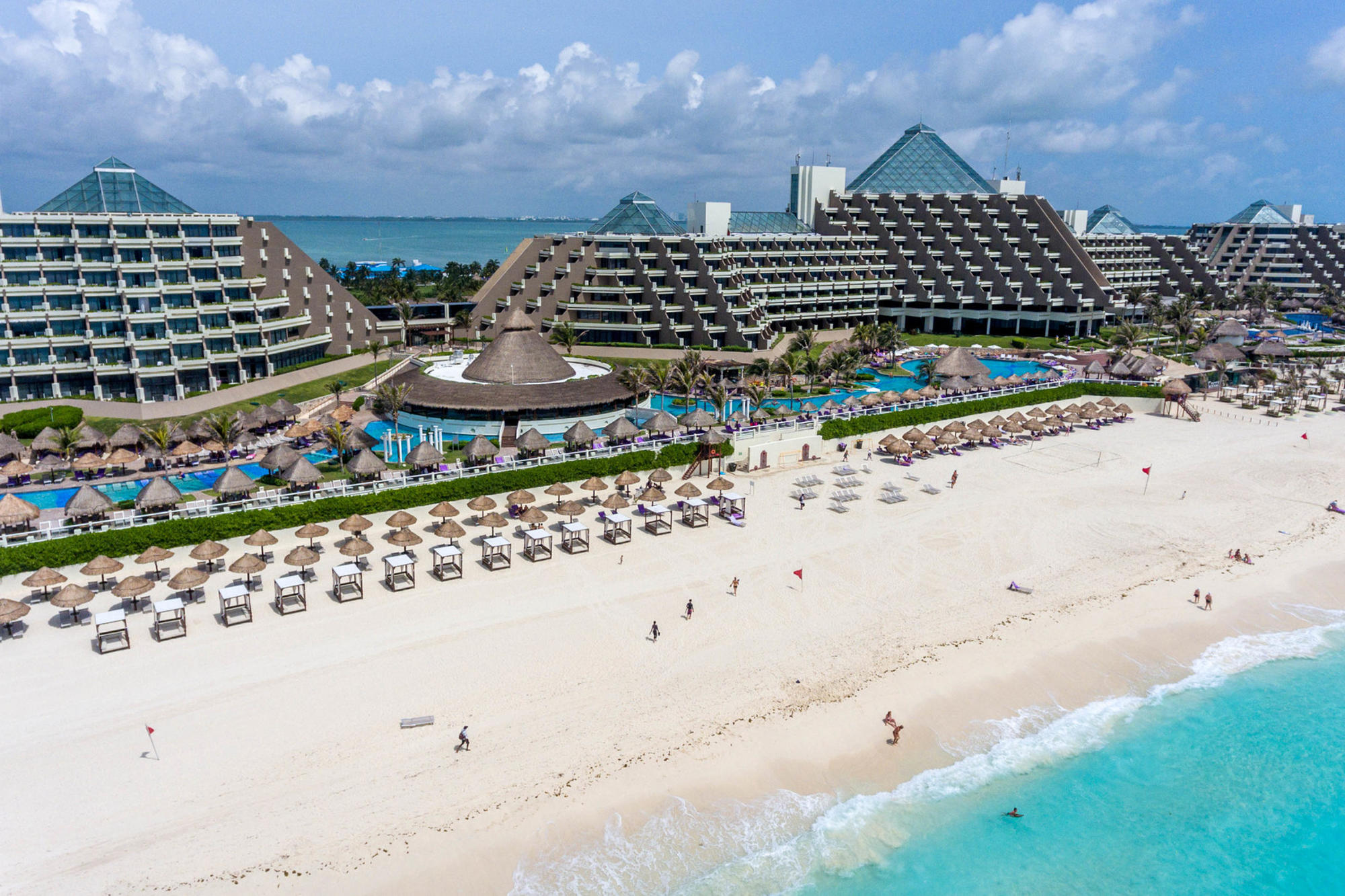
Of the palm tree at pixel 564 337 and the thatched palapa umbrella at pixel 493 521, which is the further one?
the palm tree at pixel 564 337

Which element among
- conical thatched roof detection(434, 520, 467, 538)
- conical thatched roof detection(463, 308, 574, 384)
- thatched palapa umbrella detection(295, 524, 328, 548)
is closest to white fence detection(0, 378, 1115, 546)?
thatched palapa umbrella detection(295, 524, 328, 548)

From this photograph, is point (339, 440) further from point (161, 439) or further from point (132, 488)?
point (132, 488)

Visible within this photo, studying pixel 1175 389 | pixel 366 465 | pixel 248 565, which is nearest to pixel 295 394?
pixel 366 465

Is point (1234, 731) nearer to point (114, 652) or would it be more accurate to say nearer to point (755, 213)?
point (114, 652)

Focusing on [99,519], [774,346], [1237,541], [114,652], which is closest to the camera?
[114,652]

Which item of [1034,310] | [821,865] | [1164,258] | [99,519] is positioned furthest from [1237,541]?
[1164,258]

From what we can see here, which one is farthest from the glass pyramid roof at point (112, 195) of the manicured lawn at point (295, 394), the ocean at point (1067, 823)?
the ocean at point (1067, 823)

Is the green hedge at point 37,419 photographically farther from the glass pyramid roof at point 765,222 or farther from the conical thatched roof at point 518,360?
the glass pyramid roof at point 765,222
